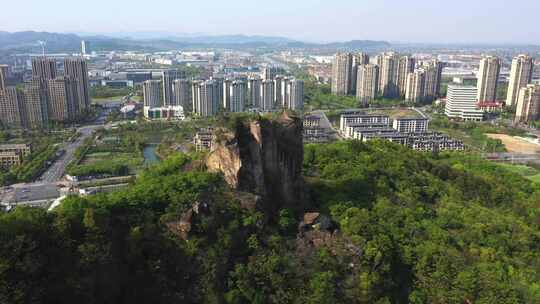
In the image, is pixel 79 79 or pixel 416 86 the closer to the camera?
pixel 79 79

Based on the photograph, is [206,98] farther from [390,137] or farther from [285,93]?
[390,137]

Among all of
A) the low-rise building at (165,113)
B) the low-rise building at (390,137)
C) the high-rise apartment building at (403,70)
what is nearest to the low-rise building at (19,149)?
the low-rise building at (165,113)

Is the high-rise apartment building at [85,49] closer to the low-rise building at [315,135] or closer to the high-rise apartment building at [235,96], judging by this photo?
the high-rise apartment building at [235,96]

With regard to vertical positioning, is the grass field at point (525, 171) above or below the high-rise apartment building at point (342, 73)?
below

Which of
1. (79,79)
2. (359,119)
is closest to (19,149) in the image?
(79,79)

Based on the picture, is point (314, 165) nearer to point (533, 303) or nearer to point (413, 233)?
point (413, 233)

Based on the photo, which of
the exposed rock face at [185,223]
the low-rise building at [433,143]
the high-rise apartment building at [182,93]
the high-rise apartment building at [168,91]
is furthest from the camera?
the high-rise apartment building at [168,91]
